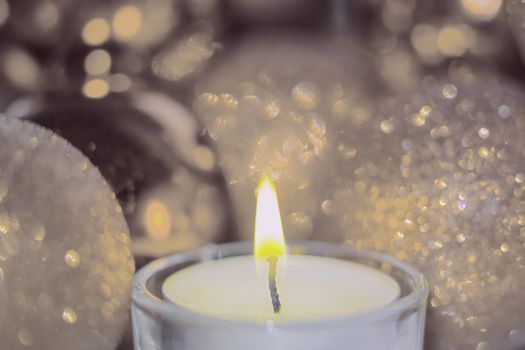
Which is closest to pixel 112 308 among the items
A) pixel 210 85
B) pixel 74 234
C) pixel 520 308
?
pixel 74 234

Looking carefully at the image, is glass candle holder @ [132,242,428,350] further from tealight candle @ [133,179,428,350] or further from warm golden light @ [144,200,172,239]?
warm golden light @ [144,200,172,239]

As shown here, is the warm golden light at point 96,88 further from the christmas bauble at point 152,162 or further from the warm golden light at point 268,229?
the warm golden light at point 268,229

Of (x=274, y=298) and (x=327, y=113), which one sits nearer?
(x=274, y=298)

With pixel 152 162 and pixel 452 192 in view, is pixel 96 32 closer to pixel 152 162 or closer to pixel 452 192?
pixel 152 162

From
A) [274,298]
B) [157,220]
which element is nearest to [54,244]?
[157,220]

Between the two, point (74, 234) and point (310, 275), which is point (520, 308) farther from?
point (74, 234)

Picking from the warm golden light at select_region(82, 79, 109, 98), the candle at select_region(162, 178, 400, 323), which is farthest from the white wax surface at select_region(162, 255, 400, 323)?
the warm golden light at select_region(82, 79, 109, 98)
